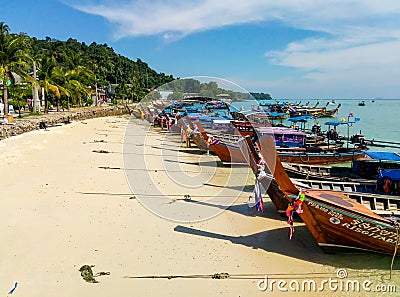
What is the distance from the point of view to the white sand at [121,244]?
6055 millimetres

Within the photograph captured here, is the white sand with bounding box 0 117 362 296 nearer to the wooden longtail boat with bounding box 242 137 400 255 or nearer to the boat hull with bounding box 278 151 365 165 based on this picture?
Answer: the wooden longtail boat with bounding box 242 137 400 255

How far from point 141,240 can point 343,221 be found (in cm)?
403

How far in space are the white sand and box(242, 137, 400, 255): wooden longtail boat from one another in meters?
0.58

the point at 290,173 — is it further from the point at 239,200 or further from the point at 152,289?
the point at 152,289

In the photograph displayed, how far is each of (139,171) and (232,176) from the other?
12.1ft

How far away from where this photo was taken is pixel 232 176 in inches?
583

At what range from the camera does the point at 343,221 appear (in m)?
6.89

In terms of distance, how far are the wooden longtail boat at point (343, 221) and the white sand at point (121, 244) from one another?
1.90 feet

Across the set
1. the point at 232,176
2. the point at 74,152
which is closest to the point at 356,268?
the point at 232,176

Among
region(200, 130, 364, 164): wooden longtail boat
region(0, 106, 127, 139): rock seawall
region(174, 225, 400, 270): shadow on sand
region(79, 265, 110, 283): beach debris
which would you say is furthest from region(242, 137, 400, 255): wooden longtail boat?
region(0, 106, 127, 139): rock seawall

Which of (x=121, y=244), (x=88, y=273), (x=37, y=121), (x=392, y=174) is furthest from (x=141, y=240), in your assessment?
(x=37, y=121)

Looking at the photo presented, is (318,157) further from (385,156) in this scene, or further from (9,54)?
(9,54)

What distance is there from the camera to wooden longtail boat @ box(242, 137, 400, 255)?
22.4 feet

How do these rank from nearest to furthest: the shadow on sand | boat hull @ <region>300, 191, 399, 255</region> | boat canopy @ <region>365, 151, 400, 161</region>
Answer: boat hull @ <region>300, 191, 399, 255</region>, the shadow on sand, boat canopy @ <region>365, 151, 400, 161</region>
